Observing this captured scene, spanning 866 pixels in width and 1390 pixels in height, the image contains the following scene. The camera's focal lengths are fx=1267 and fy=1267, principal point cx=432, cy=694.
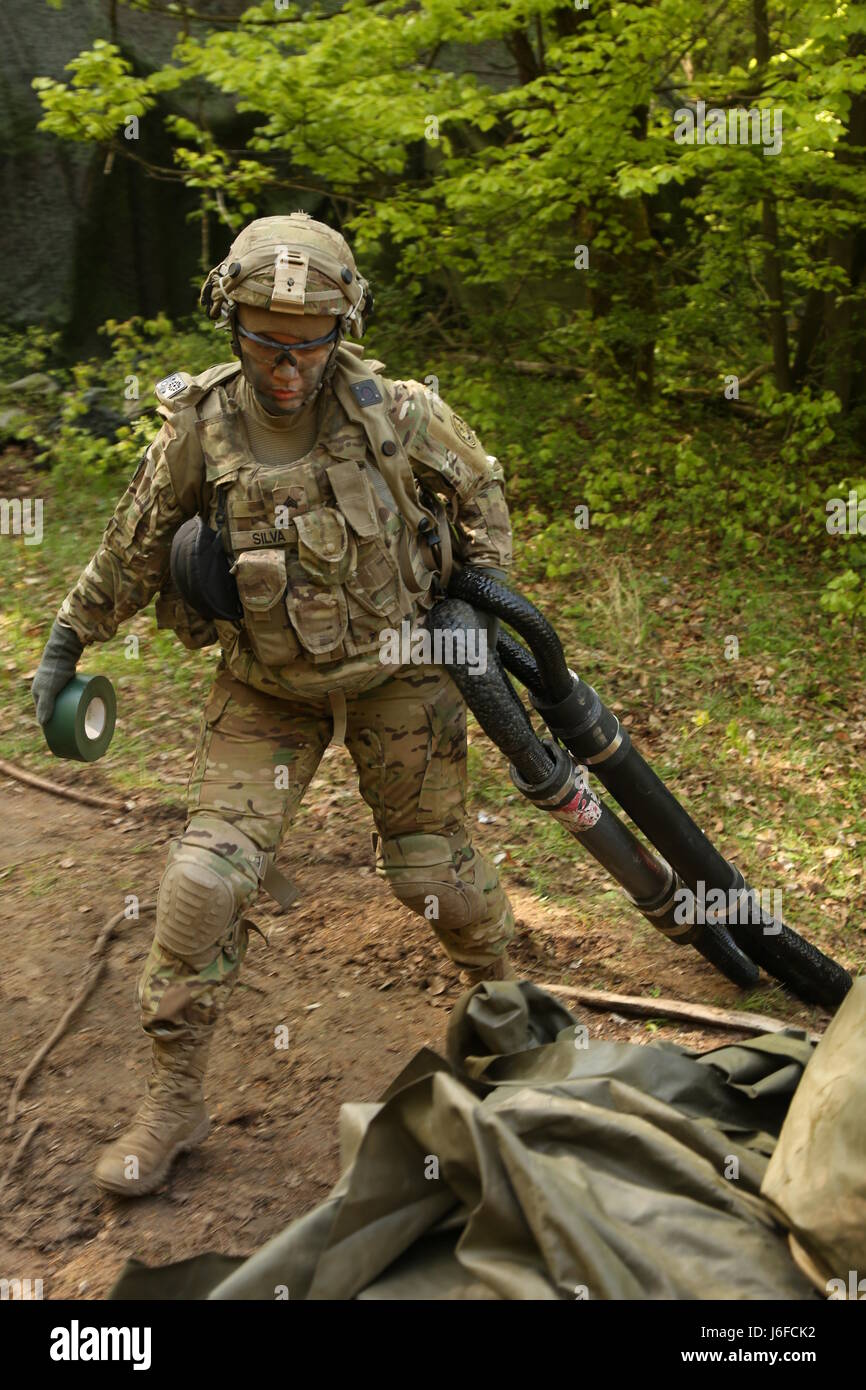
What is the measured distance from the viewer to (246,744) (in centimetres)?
360

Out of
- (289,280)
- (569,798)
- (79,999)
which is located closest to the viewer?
(289,280)

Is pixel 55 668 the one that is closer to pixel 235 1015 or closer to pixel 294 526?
pixel 294 526

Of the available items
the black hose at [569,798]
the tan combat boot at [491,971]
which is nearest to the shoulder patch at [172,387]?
the black hose at [569,798]

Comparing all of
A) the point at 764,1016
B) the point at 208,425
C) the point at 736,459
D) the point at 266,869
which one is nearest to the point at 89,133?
the point at 736,459

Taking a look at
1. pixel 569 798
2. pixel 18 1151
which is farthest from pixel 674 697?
pixel 18 1151

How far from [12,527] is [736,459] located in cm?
502

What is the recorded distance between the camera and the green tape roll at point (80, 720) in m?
3.69

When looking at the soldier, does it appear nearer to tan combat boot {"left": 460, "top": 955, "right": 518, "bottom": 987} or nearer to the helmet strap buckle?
the helmet strap buckle

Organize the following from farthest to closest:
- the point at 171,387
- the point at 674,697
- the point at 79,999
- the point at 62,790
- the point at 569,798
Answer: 1. the point at 674,697
2. the point at 62,790
3. the point at 79,999
4. the point at 569,798
5. the point at 171,387

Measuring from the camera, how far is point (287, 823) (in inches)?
142

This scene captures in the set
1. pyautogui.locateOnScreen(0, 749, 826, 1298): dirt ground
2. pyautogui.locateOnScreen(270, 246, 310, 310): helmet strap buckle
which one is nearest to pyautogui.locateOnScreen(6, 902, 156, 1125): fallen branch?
pyautogui.locateOnScreen(0, 749, 826, 1298): dirt ground

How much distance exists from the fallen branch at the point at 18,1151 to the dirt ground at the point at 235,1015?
0.02 metres

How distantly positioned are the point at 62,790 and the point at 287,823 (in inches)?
106

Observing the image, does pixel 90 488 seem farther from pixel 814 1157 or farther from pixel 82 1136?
pixel 814 1157
